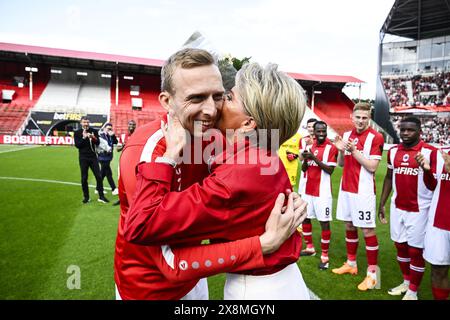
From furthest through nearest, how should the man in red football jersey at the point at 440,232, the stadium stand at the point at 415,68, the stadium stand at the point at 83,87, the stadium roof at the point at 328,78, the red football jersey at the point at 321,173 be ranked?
the stadium roof at the point at 328,78 < the stadium stand at the point at 415,68 < the stadium stand at the point at 83,87 < the red football jersey at the point at 321,173 < the man in red football jersey at the point at 440,232

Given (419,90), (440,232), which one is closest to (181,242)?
(440,232)

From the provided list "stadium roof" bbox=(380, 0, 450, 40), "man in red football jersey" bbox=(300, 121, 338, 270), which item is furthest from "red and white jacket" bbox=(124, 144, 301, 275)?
"stadium roof" bbox=(380, 0, 450, 40)

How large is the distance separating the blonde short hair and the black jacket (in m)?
8.11

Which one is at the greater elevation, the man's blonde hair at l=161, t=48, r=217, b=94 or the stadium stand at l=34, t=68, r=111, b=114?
the stadium stand at l=34, t=68, r=111, b=114

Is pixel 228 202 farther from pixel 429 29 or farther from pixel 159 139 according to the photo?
pixel 429 29

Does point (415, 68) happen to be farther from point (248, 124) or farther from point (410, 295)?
point (248, 124)

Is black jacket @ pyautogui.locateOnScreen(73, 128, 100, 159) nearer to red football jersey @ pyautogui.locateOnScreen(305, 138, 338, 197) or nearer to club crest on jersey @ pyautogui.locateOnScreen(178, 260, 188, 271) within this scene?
red football jersey @ pyautogui.locateOnScreen(305, 138, 338, 197)

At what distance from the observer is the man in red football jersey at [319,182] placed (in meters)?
5.50

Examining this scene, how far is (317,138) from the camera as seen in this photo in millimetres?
5973

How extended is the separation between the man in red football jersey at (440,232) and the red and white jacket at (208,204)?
2.84 metres

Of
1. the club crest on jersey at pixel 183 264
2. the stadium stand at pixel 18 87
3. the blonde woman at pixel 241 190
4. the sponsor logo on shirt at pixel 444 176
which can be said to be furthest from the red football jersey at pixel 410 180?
the stadium stand at pixel 18 87

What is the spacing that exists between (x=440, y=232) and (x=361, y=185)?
1.42 meters

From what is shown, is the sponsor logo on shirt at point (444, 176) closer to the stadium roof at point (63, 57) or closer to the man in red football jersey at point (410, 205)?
the man in red football jersey at point (410, 205)

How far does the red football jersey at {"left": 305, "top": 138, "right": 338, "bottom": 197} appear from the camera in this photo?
18.5 ft
